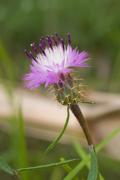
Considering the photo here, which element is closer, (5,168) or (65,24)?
(5,168)

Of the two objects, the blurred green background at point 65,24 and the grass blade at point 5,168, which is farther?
the blurred green background at point 65,24

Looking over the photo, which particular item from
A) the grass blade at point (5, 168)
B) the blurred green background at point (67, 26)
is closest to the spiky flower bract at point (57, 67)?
the grass blade at point (5, 168)

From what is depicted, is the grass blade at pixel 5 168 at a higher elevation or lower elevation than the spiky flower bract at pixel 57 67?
lower

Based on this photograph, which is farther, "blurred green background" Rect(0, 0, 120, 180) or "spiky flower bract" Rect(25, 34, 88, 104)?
"blurred green background" Rect(0, 0, 120, 180)

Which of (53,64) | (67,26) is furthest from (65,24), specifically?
(53,64)

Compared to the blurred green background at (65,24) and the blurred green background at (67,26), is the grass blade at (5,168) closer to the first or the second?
the blurred green background at (67,26)

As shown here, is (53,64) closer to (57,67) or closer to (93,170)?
(57,67)

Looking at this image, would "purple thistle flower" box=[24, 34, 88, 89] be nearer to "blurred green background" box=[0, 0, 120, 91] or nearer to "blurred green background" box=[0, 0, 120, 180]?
"blurred green background" box=[0, 0, 120, 180]

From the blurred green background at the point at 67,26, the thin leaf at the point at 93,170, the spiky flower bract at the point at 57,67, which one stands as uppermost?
the blurred green background at the point at 67,26

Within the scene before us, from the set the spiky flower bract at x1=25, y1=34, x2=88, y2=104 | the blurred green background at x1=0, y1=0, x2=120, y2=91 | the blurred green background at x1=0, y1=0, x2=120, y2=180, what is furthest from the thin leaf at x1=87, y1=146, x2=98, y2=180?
the blurred green background at x1=0, y1=0, x2=120, y2=91
